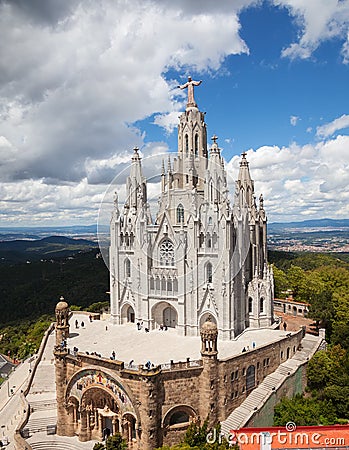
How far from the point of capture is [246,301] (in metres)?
35.6

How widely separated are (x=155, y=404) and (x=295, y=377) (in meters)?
12.3

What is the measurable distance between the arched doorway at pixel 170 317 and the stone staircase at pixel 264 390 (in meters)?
11.0

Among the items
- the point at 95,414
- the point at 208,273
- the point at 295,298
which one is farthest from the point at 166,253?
the point at 295,298

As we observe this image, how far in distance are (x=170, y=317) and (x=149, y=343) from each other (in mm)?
5823

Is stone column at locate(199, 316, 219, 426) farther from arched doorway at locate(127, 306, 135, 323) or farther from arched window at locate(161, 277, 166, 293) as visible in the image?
arched doorway at locate(127, 306, 135, 323)

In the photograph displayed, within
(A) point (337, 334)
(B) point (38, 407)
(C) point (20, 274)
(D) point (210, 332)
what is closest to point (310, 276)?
(A) point (337, 334)

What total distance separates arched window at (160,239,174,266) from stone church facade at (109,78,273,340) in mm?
95

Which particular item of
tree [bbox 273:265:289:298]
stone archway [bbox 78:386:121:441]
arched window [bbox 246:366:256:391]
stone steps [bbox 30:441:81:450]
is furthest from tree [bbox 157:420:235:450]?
tree [bbox 273:265:289:298]

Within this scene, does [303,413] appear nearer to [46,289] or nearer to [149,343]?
[149,343]

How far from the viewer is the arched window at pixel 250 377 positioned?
→ 27.8m

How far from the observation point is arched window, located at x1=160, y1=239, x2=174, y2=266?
3625 cm

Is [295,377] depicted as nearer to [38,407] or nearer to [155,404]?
[155,404]

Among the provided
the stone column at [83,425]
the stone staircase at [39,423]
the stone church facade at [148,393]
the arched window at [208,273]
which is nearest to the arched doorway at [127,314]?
the arched window at [208,273]

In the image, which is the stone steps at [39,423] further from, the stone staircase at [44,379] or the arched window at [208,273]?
the arched window at [208,273]
